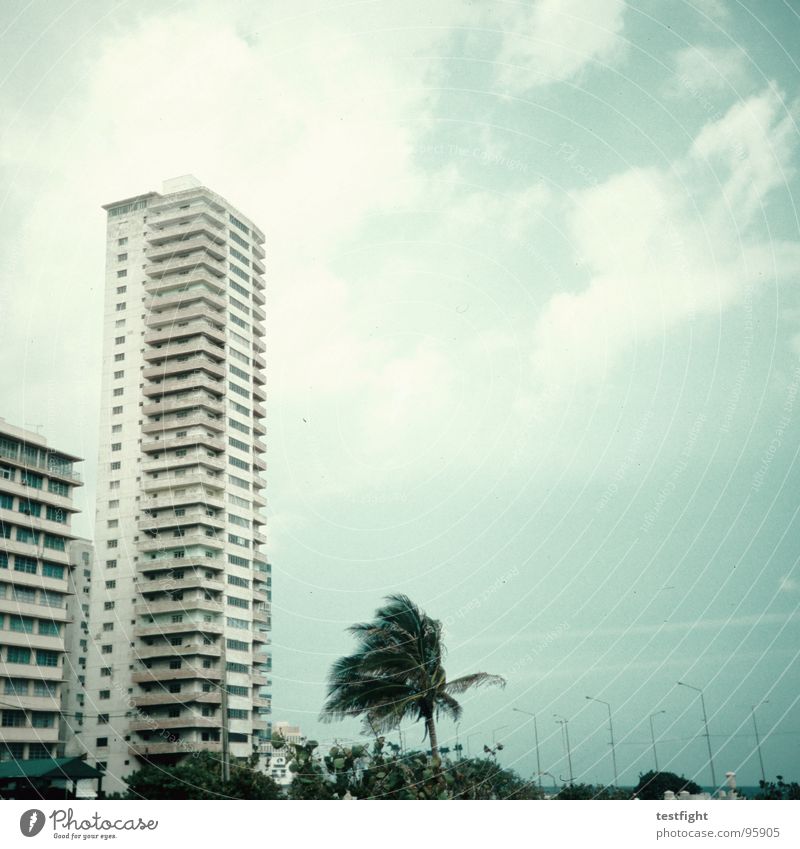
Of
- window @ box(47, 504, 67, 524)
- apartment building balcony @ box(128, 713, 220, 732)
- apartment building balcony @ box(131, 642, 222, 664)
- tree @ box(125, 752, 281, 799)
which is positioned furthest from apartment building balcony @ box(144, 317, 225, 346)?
window @ box(47, 504, 67, 524)

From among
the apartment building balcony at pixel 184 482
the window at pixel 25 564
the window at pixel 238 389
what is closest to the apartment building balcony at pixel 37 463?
the apartment building balcony at pixel 184 482

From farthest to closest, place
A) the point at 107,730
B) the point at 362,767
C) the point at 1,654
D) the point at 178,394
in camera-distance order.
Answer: the point at 1,654, the point at 107,730, the point at 178,394, the point at 362,767

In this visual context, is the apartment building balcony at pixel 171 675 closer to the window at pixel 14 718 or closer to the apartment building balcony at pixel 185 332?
the apartment building balcony at pixel 185 332

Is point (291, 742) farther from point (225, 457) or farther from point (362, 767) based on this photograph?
point (225, 457)

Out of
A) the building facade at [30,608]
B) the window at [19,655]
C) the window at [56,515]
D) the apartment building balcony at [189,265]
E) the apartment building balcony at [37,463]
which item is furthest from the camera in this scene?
the window at [19,655]

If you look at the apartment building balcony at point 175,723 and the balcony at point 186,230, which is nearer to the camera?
the balcony at point 186,230
